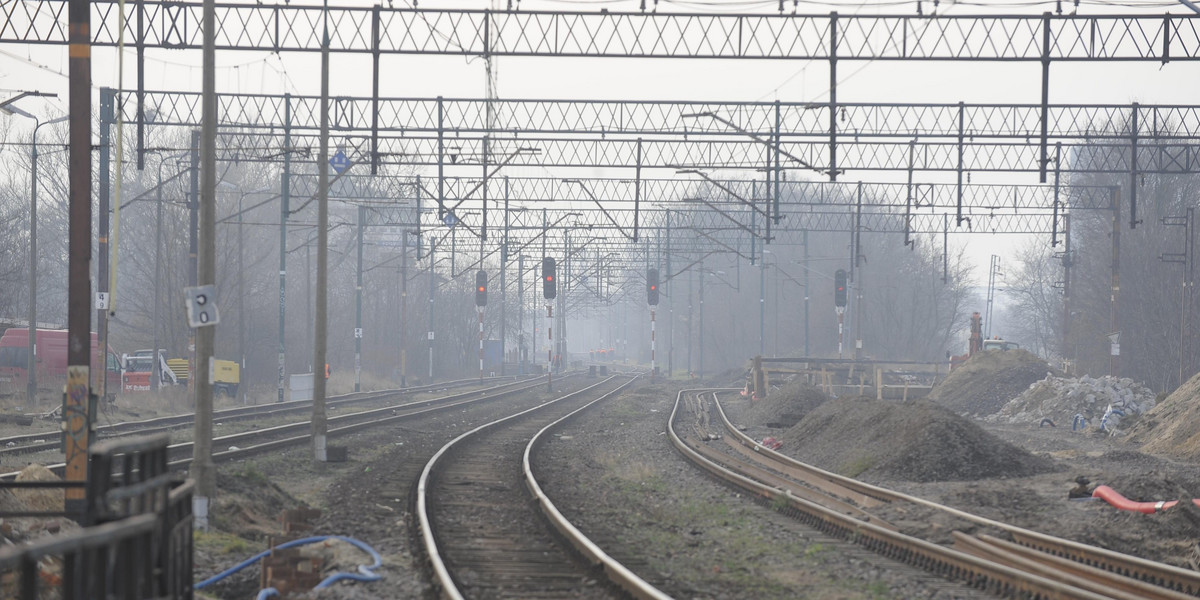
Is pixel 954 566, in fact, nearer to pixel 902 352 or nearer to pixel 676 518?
pixel 676 518

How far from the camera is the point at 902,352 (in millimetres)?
79750

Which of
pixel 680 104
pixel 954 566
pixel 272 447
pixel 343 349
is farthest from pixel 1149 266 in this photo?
pixel 954 566

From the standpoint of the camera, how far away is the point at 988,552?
414 inches

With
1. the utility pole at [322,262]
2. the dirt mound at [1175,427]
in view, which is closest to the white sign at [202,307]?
the utility pole at [322,262]

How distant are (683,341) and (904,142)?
77.2m

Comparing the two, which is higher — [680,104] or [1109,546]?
[680,104]

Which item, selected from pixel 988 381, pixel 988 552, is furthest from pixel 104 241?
pixel 988 381

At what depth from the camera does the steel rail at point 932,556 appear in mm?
8720

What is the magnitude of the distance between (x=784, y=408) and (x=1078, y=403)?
894cm

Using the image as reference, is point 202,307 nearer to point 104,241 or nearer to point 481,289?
point 104,241

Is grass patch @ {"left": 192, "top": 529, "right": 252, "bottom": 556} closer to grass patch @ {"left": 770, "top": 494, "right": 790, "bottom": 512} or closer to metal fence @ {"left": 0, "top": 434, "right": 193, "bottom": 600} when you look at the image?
metal fence @ {"left": 0, "top": 434, "right": 193, "bottom": 600}

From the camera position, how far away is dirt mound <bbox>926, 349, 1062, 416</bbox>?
128 ft

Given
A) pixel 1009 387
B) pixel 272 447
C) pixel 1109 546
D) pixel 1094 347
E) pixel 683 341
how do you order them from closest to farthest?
pixel 1109 546
pixel 272 447
pixel 1009 387
pixel 1094 347
pixel 683 341

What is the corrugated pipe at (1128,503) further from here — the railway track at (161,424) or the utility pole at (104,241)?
the utility pole at (104,241)
